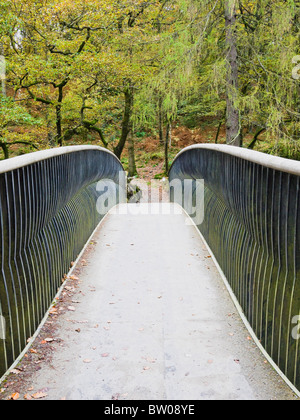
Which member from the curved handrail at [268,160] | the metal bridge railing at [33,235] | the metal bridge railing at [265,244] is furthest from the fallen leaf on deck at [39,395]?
the curved handrail at [268,160]

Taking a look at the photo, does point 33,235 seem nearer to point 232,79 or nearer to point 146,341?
point 146,341

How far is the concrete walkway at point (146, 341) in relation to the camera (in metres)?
2.70

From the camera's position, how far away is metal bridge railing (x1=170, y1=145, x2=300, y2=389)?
2561mm

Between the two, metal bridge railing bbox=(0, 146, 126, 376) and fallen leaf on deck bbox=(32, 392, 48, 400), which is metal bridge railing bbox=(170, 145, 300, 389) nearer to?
fallen leaf on deck bbox=(32, 392, 48, 400)

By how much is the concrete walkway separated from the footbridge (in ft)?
0.04

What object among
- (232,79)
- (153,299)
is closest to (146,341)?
(153,299)

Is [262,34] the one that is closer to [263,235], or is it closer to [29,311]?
[263,235]

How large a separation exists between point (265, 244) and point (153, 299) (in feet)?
4.91

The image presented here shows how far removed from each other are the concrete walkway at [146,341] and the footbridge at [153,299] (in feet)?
0.04

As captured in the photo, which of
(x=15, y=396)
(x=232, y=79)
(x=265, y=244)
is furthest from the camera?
(x=232, y=79)

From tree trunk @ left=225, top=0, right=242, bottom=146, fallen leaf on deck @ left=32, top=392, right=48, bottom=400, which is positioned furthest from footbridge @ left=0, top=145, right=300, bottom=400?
tree trunk @ left=225, top=0, right=242, bottom=146

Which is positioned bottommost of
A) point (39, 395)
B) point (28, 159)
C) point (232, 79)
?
point (39, 395)

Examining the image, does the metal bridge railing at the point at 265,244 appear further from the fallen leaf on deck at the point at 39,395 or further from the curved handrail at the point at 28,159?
the curved handrail at the point at 28,159

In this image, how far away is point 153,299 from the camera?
4223 millimetres
